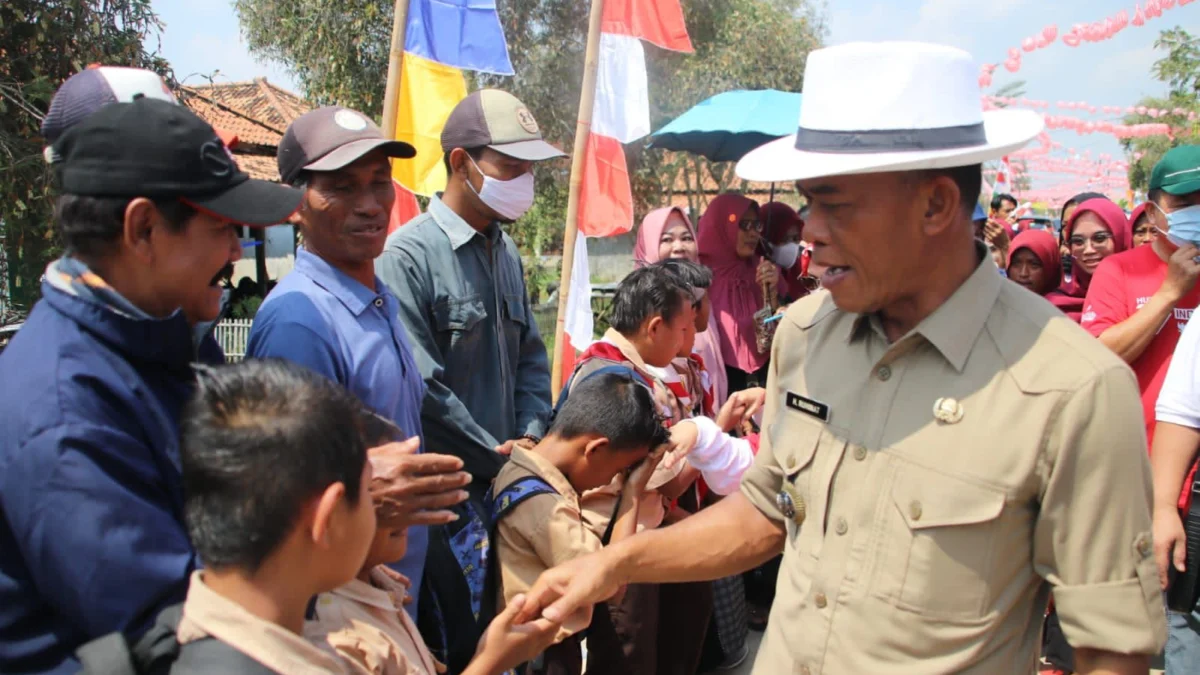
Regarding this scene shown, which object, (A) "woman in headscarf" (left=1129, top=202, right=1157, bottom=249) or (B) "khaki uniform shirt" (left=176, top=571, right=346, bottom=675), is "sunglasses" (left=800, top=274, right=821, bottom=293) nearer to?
(A) "woman in headscarf" (left=1129, top=202, right=1157, bottom=249)

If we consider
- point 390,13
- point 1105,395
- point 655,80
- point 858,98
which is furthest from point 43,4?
point 655,80

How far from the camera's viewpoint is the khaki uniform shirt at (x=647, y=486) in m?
2.95

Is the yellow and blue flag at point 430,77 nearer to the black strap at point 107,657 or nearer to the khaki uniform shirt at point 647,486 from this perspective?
the khaki uniform shirt at point 647,486

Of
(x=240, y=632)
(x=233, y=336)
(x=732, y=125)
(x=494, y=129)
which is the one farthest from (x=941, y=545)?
(x=233, y=336)

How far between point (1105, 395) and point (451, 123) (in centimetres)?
250

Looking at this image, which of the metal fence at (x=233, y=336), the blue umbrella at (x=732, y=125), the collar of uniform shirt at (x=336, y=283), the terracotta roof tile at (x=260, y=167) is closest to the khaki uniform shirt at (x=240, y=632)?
the collar of uniform shirt at (x=336, y=283)

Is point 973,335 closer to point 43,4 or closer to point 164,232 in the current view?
point 164,232

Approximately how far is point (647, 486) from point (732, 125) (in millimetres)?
3733

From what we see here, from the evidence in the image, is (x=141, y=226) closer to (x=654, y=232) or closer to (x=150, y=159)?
(x=150, y=159)

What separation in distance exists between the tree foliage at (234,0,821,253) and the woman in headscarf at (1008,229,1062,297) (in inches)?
432

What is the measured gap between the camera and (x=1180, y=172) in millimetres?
3246

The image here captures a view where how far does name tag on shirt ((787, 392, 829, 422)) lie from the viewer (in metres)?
1.79

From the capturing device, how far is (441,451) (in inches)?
116

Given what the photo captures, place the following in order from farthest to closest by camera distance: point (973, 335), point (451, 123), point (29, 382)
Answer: point (451, 123) < point (973, 335) < point (29, 382)
